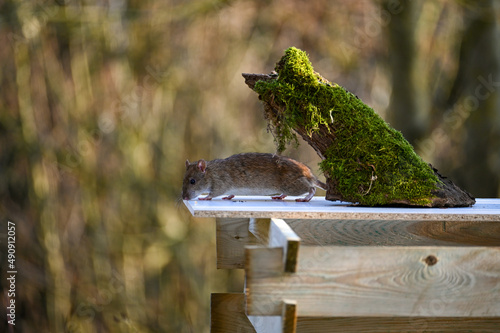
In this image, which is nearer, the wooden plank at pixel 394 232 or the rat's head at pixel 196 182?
the wooden plank at pixel 394 232

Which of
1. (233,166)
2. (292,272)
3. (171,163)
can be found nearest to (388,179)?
(233,166)

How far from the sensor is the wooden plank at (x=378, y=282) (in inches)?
118

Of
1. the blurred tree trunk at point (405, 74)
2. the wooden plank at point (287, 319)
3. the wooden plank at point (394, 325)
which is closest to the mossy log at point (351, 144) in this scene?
the wooden plank at point (394, 325)

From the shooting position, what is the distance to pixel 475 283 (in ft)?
10.3

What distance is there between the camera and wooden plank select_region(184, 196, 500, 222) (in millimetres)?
3662

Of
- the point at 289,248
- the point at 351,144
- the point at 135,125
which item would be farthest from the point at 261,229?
the point at 135,125

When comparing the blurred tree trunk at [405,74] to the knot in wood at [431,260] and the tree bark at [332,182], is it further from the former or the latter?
the knot in wood at [431,260]

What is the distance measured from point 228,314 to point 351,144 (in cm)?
129

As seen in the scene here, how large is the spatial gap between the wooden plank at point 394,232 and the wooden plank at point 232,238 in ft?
1.27

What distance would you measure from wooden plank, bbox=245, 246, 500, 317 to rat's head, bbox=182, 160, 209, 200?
5.69 ft

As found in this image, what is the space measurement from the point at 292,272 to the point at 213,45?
264 inches

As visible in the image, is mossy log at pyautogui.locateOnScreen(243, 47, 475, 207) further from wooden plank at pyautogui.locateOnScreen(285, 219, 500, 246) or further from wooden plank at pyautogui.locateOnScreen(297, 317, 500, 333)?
wooden plank at pyautogui.locateOnScreen(297, 317, 500, 333)

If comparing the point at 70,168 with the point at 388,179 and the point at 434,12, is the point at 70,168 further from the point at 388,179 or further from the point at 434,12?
the point at 388,179

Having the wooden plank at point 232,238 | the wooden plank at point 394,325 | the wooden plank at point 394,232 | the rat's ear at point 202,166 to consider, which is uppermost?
the rat's ear at point 202,166
